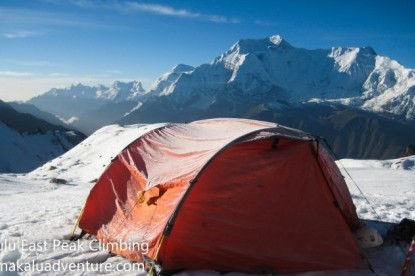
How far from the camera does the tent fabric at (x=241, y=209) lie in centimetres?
885

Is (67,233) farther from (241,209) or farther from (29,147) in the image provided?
(29,147)

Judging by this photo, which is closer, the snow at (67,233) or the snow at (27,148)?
the snow at (67,233)

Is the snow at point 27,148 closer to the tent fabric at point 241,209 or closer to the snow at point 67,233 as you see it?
the snow at point 67,233

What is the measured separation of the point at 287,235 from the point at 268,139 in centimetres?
217

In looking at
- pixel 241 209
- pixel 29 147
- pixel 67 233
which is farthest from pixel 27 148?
pixel 241 209

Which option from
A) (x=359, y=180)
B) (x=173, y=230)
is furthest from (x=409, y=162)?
(x=173, y=230)

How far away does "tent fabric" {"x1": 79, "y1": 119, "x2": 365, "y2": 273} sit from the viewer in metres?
8.85

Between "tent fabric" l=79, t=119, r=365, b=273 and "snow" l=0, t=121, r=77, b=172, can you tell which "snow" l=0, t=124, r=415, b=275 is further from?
"snow" l=0, t=121, r=77, b=172

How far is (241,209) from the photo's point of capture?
9180 millimetres

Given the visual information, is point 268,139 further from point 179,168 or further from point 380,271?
point 380,271

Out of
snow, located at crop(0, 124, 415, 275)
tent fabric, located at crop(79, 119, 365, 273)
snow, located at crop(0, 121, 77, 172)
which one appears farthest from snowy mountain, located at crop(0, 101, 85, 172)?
tent fabric, located at crop(79, 119, 365, 273)

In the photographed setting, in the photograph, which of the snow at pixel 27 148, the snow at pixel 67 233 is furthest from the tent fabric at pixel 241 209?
the snow at pixel 27 148

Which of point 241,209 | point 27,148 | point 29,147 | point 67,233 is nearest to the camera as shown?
point 241,209

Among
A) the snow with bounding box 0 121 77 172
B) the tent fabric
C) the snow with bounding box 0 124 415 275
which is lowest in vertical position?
the snow with bounding box 0 121 77 172
